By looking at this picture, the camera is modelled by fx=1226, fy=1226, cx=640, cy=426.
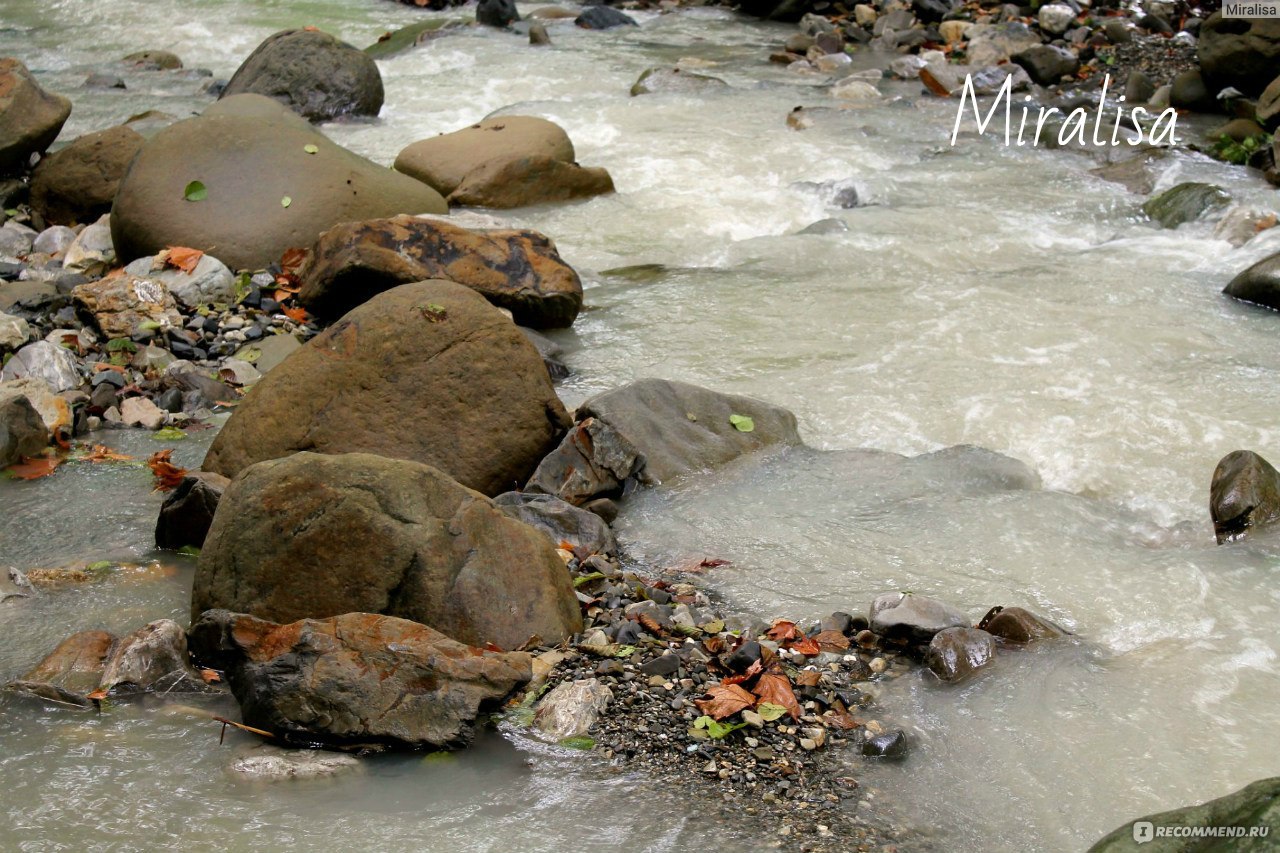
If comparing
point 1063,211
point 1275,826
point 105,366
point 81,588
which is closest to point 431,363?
point 81,588

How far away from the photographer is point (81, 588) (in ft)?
13.2

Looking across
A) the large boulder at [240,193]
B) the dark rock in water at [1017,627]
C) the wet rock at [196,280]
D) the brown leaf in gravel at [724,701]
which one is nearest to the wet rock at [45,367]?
the wet rock at [196,280]

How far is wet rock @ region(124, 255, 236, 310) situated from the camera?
21.2 ft

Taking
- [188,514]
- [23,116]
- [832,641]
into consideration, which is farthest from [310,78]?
[832,641]

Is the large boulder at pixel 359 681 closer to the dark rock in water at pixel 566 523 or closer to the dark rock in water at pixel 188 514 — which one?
the dark rock in water at pixel 188 514

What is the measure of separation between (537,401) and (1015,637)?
6.98 ft

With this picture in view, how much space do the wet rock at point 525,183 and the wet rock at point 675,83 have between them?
3094 mm

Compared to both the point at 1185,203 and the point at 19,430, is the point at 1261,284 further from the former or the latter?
the point at 19,430

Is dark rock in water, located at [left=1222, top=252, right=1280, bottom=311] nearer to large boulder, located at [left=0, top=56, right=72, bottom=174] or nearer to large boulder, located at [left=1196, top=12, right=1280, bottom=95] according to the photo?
large boulder, located at [left=1196, top=12, right=1280, bottom=95]

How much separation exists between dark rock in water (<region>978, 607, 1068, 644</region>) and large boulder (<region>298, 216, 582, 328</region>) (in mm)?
3300

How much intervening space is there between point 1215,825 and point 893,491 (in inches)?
109

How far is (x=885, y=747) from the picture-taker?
11.0 feet

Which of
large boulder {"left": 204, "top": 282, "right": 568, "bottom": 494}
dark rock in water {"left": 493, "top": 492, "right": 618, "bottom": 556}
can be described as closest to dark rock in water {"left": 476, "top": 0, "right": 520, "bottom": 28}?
large boulder {"left": 204, "top": 282, "right": 568, "bottom": 494}

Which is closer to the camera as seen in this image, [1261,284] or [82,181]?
[1261,284]
